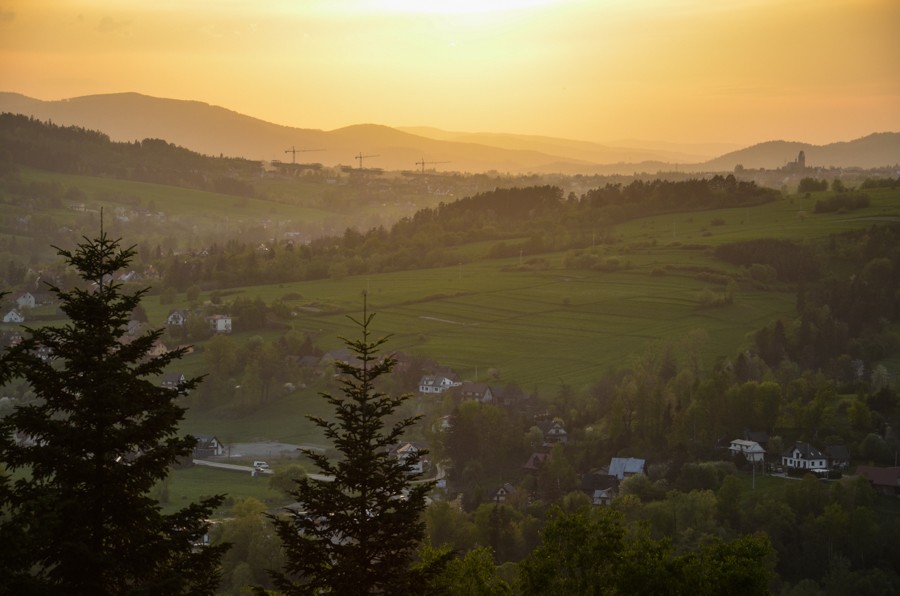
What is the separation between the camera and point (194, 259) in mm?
89000

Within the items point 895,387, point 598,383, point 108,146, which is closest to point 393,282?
point 598,383

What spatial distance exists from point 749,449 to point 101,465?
1341 inches

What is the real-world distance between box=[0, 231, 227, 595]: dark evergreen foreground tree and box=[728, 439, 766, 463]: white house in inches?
1293

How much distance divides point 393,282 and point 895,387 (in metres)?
35.8

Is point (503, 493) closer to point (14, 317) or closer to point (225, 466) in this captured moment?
point (225, 466)

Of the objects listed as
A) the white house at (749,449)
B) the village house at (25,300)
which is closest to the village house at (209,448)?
the white house at (749,449)

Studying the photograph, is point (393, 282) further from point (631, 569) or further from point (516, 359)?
point (631, 569)

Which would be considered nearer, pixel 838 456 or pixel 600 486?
pixel 838 456

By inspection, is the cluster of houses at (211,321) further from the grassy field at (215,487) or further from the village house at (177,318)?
the grassy field at (215,487)

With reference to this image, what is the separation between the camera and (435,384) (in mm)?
56156

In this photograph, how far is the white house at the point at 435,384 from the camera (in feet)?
183

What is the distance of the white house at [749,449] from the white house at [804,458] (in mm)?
789

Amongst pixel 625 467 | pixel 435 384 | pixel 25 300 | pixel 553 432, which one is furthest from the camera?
pixel 25 300

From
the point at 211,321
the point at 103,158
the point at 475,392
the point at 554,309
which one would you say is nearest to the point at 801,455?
the point at 475,392
